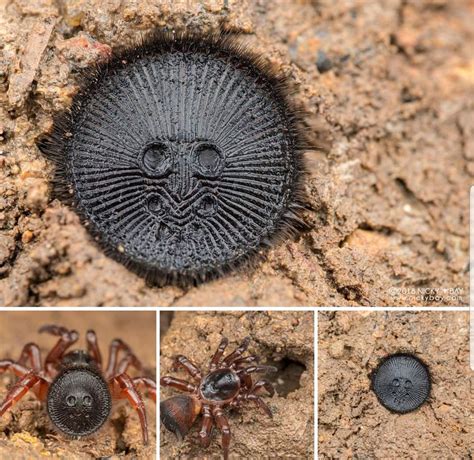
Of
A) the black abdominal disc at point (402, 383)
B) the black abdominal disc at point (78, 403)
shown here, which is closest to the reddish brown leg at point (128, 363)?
the black abdominal disc at point (78, 403)

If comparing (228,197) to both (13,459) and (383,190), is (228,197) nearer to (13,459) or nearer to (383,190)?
(383,190)

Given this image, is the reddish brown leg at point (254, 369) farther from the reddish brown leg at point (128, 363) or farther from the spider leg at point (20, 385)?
the spider leg at point (20, 385)

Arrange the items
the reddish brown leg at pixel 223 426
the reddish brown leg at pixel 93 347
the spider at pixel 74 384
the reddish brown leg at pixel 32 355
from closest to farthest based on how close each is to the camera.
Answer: the reddish brown leg at pixel 223 426, the spider at pixel 74 384, the reddish brown leg at pixel 32 355, the reddish brown leg at pixel 93 347

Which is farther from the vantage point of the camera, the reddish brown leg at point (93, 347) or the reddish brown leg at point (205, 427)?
the reddish brown leg at point (93, 347)

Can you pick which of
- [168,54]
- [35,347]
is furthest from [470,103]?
[35,347]

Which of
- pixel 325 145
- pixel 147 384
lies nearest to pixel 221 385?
pixel 147 384

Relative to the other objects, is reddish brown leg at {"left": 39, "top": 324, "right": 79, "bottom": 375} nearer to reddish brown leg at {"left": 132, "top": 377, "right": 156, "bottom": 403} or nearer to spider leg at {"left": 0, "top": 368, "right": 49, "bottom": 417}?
spider leg at {"left": 0, "top": 368, "right": 49, "bottom": 417}

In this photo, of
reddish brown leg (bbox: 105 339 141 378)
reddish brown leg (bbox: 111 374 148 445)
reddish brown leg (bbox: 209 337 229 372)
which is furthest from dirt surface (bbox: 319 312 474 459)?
reddish brown leg (bbox: 105 339 141 378)
